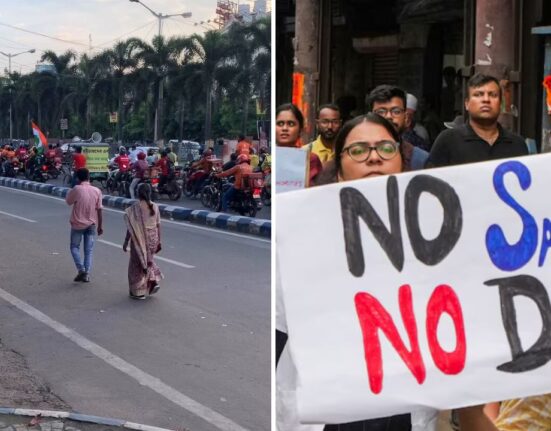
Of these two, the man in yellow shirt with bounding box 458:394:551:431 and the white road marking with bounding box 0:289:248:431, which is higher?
the man in yellow shirt with bounding box 458:394:551:431

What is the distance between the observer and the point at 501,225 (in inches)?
60.7

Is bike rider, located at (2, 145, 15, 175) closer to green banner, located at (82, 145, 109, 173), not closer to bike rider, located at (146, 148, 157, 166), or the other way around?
green banner, located at (82, 145, 109, 173)

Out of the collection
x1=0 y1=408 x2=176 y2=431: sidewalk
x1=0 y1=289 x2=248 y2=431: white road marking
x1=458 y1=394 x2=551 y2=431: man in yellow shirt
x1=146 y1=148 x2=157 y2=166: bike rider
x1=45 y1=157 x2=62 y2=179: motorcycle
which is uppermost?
x1=146 y1=148 x2=157 y2=166: bike rider

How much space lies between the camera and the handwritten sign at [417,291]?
1474 millimetres

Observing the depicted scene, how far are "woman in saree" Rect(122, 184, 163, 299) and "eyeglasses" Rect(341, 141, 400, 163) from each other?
1.14 m

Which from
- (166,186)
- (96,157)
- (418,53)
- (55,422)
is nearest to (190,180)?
(166,186)

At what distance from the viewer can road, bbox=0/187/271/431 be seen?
3.04 meters

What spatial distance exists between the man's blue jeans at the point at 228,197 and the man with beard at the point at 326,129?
12.5 inches

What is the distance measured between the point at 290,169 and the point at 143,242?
0.68 m

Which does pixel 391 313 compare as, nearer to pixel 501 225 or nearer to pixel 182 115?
pixel 501 225

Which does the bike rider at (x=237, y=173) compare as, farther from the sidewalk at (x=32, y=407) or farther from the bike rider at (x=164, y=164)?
the sidewalk at (x=32, y=407)

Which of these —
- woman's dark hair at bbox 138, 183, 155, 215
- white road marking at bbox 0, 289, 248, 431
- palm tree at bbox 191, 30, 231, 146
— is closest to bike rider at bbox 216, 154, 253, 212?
palm tree at bbox 191, 30, 231, 146

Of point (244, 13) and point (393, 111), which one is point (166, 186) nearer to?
point (244, 13)

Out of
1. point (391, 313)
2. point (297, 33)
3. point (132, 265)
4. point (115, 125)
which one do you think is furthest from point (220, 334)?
point (391, 313)
